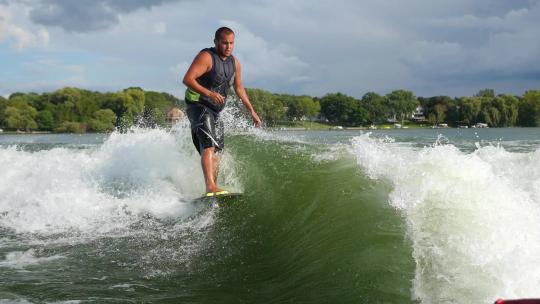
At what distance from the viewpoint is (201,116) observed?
6.75 m

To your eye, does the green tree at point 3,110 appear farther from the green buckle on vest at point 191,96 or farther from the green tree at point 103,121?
the green buckle on vest at point 191,96

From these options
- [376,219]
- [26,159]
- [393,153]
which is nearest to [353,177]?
[393,153]

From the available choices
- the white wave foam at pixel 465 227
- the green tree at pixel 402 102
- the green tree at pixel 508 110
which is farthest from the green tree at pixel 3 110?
the white wave foam at pixel 465 227

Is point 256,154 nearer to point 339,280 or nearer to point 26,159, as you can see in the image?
point 339,280

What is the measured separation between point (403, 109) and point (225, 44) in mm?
101311

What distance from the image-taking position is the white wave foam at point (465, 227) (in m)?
3.27

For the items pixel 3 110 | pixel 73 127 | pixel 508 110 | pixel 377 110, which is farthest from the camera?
pixel 377 110

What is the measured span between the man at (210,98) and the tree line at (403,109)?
49.4 m

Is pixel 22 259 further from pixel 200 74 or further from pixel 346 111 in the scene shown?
pixel 346 111

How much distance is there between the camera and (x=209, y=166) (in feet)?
21.6

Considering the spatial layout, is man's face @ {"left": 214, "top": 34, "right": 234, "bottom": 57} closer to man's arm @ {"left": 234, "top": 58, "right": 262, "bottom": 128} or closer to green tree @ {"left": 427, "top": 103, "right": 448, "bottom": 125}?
man's arm @ {"left": 234, "top": 58, "right": 262, "bottom": 128}

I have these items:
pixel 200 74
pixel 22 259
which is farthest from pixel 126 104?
pixel 22 259

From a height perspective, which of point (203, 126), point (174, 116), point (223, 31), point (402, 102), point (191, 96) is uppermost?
point (402, 102)

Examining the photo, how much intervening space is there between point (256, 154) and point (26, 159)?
20.8 feet
